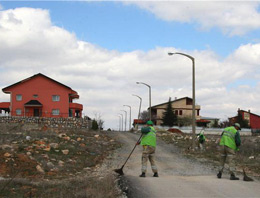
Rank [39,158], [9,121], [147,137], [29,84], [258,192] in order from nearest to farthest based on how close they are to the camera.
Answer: [258,192] → [147,137] → [39,158] → [9,121] → [29,84]

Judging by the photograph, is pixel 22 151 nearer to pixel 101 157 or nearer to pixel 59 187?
pixel 101 157

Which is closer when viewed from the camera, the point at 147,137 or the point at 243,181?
the point at 243,181

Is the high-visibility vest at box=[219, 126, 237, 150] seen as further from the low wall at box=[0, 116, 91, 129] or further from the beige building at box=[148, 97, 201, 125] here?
the beige building at box=[148, 97, 201, 125]

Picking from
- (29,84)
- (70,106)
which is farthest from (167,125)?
(29,84)

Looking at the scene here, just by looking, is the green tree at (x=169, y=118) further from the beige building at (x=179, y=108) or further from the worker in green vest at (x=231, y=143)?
the worker in green vest at (x=231, y=143)

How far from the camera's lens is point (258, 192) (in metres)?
10.1

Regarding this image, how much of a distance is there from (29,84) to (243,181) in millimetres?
48677

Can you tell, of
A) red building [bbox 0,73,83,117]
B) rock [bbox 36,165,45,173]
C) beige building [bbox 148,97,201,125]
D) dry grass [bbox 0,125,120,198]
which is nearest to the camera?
dry grass [bbox 0,125,120,198]

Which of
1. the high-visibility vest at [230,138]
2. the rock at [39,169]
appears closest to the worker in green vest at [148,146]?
the high-visibility vest at [230,138]

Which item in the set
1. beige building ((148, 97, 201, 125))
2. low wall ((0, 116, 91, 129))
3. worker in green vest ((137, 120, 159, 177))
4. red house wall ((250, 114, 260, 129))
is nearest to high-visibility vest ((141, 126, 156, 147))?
worker in green vest ((137, 120, 159, 177))

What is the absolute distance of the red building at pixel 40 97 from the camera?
186 feet

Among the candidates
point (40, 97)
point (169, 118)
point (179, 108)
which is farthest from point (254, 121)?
point (40, 97)

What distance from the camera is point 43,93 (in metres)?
57.4

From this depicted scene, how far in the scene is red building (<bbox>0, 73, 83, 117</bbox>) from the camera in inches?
2231
